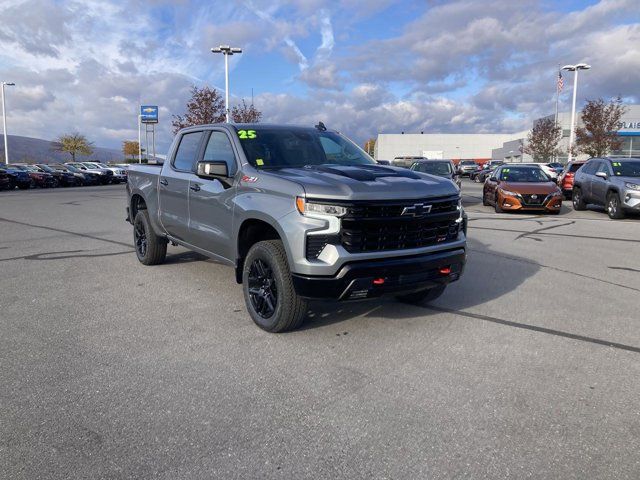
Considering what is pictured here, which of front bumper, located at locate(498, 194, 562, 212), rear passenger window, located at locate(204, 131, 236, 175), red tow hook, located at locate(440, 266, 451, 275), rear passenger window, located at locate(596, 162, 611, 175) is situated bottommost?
red tow hook, located at locate(440, 266, 451, 275)

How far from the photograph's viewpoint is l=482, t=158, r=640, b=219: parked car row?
13.7 meters

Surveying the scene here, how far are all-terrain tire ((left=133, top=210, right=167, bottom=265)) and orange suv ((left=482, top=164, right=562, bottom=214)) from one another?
10638mm

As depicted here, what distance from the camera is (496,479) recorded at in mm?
2625

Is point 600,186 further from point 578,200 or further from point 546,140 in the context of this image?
point 546,140

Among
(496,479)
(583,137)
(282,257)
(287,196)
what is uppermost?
(583,137)

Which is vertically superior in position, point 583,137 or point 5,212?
point 583,137

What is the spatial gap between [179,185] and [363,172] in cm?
249

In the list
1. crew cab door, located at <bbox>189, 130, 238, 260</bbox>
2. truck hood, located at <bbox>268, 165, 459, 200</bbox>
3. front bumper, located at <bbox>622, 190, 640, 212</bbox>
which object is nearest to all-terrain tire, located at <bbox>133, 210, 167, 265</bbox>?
crew cab door, located at <bbox>189, 130, 238, 260</bbox>

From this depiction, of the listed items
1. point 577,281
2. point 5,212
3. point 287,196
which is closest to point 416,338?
Answer: point 287,196

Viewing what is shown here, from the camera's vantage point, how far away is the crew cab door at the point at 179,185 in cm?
611

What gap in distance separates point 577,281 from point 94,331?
5730 mm

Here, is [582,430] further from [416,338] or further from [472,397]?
[416,338]

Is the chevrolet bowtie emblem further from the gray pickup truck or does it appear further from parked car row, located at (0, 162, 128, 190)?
parked car row, located at (0, 162, 128, 190)

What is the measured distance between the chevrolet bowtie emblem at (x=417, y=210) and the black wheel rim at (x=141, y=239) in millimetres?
4481
